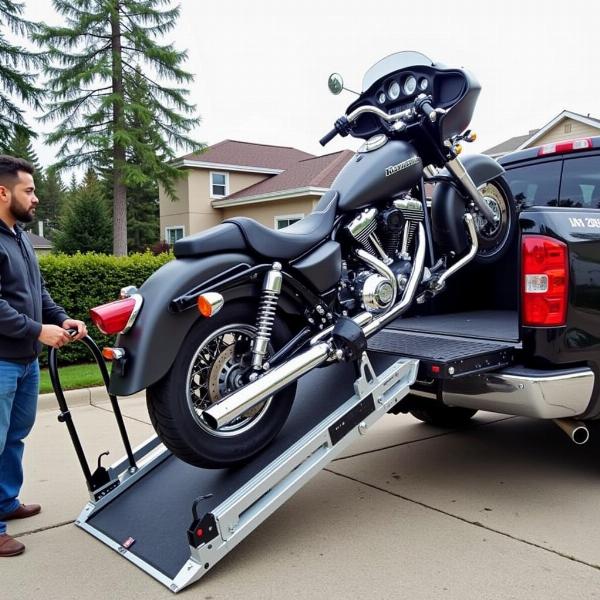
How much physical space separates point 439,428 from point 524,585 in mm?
2653

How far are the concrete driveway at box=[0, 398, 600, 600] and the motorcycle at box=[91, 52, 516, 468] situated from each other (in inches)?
22.8

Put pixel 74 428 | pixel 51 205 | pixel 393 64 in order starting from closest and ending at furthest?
pixel 74 428 → pixel 393 64 → pixel 51 205

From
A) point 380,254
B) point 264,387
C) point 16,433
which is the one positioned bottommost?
Answer: point 16,433

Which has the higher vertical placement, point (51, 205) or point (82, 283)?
point (82, 283)

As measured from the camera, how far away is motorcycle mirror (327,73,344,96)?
12.9ft

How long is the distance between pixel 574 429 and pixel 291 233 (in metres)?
1.93

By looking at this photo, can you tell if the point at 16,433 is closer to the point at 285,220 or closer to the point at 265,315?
the point at 265,315

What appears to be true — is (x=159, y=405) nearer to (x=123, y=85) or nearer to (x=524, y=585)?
(x=524, y=585)

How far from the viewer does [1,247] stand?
326 cm

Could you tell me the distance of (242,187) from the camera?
1139 inches

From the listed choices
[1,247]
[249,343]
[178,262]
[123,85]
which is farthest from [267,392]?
[123,85]

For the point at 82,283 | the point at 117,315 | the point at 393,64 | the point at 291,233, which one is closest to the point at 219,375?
the point at 117,315

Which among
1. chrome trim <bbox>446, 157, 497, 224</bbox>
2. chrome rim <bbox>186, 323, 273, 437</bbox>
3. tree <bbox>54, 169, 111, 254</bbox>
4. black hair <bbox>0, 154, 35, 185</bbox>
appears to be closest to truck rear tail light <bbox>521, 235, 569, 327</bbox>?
chrome trim <bbox>446, 157, 497, 224</bbox>

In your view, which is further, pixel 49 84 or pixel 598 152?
pixel 49 84
